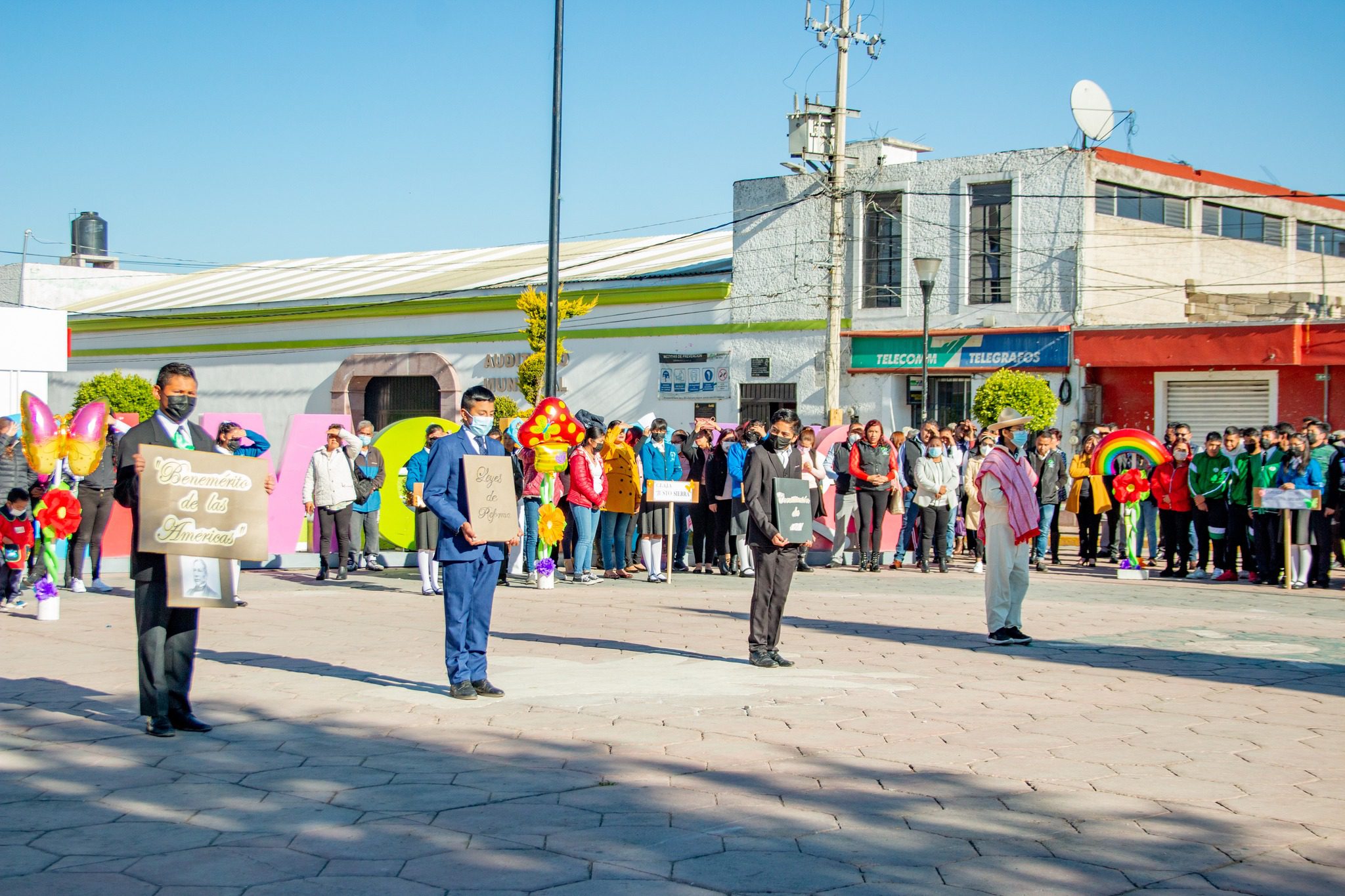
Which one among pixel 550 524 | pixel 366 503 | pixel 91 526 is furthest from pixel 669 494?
pixel 91 526

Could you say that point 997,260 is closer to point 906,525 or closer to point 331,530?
point 906,525

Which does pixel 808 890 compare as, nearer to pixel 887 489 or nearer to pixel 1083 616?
pixel 1083 616

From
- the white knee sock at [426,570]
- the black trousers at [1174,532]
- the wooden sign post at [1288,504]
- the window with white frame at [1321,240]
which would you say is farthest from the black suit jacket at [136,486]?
the window with white frame at [1321,240]

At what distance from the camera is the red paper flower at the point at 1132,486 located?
57.0 feet

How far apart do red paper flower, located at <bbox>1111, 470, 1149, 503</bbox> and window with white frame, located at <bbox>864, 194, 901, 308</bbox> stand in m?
14.9

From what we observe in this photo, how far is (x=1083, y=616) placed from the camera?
13.4 m

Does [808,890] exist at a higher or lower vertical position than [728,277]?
lower

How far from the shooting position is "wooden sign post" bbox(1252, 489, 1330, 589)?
15.6 meters

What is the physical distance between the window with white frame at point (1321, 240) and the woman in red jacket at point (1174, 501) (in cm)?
2206

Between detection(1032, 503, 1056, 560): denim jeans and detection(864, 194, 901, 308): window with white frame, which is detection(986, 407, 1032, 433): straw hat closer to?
detection(1032, 503, 1056, 560): denim jeans

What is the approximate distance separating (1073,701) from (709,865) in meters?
4.24

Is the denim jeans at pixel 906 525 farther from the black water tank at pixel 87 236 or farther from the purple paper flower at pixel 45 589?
the black water tank at pixel 87 236

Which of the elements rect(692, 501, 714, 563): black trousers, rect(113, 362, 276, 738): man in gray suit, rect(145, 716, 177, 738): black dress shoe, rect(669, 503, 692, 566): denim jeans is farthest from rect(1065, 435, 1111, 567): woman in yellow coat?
rect(145, 716, 177, 738): black dress shoe

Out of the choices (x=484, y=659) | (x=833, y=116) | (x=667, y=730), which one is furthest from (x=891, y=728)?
(x=833, y=116)
